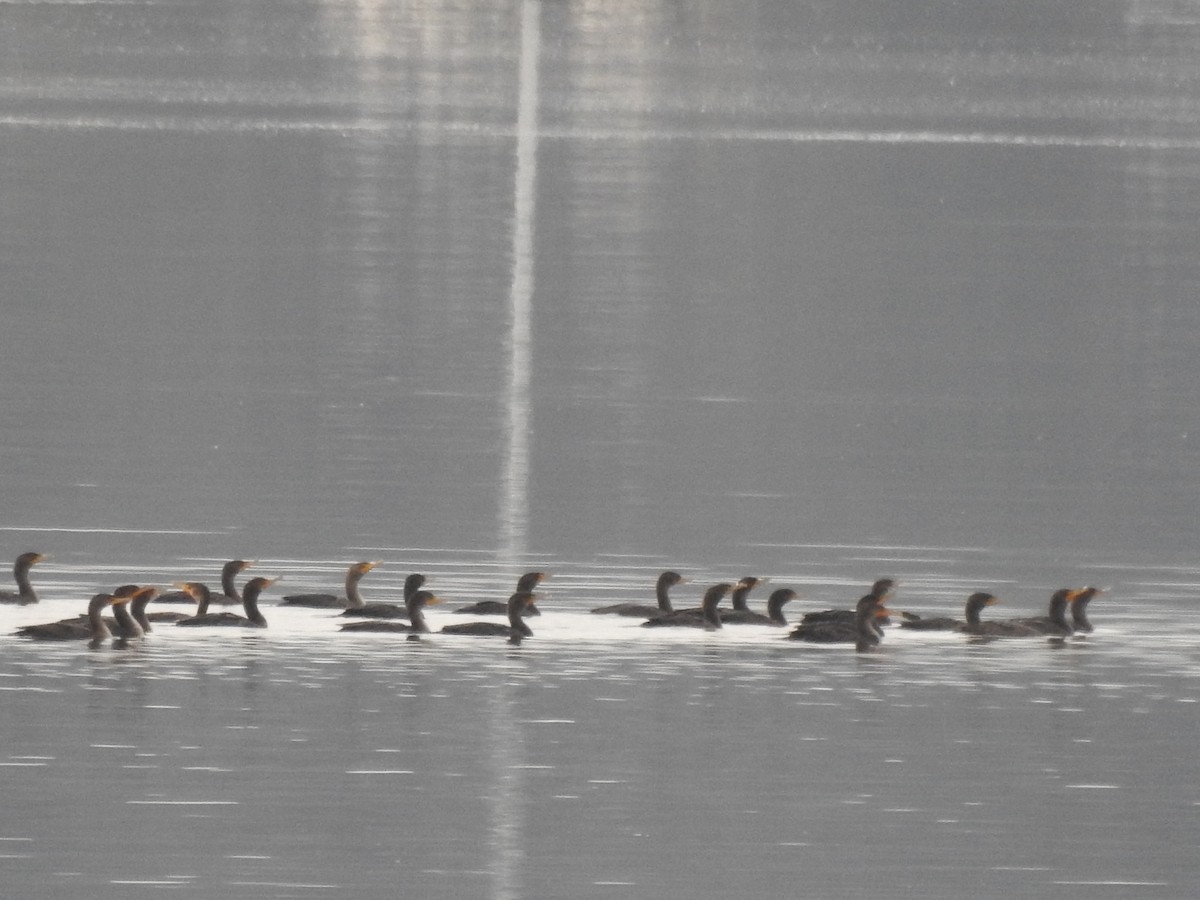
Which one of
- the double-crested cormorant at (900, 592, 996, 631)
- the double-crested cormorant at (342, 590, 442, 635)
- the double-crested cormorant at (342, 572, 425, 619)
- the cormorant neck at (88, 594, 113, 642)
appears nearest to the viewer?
the cormorant neck at (88, 594, 113, 642)

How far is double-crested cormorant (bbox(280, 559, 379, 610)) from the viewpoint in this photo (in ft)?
56.6

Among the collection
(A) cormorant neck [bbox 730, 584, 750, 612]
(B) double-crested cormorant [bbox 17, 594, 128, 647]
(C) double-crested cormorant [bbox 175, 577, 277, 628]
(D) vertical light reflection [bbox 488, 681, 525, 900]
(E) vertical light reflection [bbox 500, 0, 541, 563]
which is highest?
(E) vertical light reflection [bbox 500, 0, 541, 563]

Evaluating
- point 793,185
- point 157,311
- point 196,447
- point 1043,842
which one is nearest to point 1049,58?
point 793,185

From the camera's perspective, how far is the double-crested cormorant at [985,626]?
16.9 m

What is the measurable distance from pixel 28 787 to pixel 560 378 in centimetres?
1518

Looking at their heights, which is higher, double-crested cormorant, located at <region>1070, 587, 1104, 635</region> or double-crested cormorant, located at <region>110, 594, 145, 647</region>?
double-crested cormorant, located at <region>1070, 587, 1104, 635</region>

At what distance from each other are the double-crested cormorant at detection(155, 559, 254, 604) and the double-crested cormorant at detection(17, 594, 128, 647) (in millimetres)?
1008

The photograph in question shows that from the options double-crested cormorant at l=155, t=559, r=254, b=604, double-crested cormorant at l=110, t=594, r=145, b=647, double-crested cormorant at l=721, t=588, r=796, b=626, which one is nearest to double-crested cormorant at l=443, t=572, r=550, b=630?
double-crested cormorant at l=721, t=588, r=796, b=626

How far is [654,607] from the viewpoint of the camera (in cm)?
1733

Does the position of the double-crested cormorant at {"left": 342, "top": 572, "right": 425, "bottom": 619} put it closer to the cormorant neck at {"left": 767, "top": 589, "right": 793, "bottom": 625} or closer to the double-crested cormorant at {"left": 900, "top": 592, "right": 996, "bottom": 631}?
the cormorant neck at {"left": 767, "top": 589, "right": 793, "bottom": 625}

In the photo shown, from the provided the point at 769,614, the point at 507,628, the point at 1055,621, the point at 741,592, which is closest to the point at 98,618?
the point at 507,628

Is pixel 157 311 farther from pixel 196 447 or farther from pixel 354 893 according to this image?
pixel 354 893

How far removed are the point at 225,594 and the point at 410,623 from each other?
4.77 feet

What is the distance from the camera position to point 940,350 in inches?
1205
